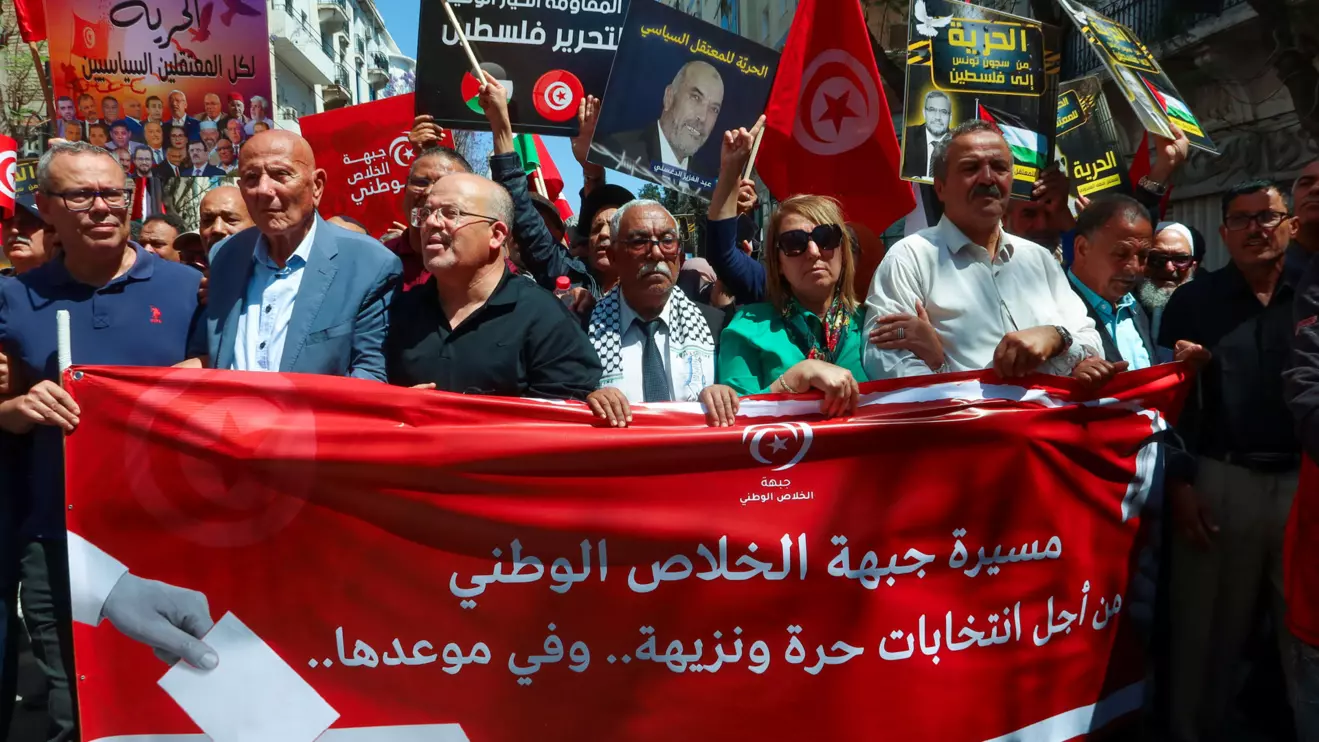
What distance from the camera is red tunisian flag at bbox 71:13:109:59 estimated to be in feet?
24.9

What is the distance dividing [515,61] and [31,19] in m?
5.41

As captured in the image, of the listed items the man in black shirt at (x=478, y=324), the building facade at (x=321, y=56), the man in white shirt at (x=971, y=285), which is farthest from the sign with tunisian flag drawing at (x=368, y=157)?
the building facade at (x=321, y=56)

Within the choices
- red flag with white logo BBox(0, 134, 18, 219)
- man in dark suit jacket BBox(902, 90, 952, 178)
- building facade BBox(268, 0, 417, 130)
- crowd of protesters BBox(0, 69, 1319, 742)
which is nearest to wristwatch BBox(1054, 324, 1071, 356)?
crowd of protesters BBox(0, 69, 1319, 742)

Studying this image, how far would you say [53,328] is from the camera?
345 cm

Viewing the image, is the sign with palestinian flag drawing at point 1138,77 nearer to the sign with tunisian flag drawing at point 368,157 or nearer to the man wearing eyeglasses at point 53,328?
the man wearing eyeglasses at point 53,328

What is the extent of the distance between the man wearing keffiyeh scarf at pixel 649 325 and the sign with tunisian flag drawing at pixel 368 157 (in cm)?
394

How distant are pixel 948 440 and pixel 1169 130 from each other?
2.64m

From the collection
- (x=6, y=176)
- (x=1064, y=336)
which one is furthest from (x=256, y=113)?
(x=1064, y=336)

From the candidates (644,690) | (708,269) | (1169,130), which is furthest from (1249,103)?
(644,690)

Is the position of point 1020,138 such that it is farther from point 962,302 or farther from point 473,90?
point 473,90

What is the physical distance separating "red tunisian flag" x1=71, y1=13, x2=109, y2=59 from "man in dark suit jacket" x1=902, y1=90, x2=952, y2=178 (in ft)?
18.3

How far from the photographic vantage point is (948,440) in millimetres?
3256

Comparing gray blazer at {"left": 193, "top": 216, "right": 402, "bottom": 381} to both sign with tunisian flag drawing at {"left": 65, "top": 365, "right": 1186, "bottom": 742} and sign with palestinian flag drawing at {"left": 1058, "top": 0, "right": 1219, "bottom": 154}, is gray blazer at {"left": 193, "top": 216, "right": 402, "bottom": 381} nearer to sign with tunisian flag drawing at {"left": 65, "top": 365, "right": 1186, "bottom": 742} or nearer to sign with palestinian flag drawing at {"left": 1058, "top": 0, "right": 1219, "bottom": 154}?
sign with tunisian flag drawing at {"left": 65, "top": 365, "right": 1186, "bottom": 742}

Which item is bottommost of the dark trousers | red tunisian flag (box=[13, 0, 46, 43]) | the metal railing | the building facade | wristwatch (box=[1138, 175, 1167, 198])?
the dark trousers
